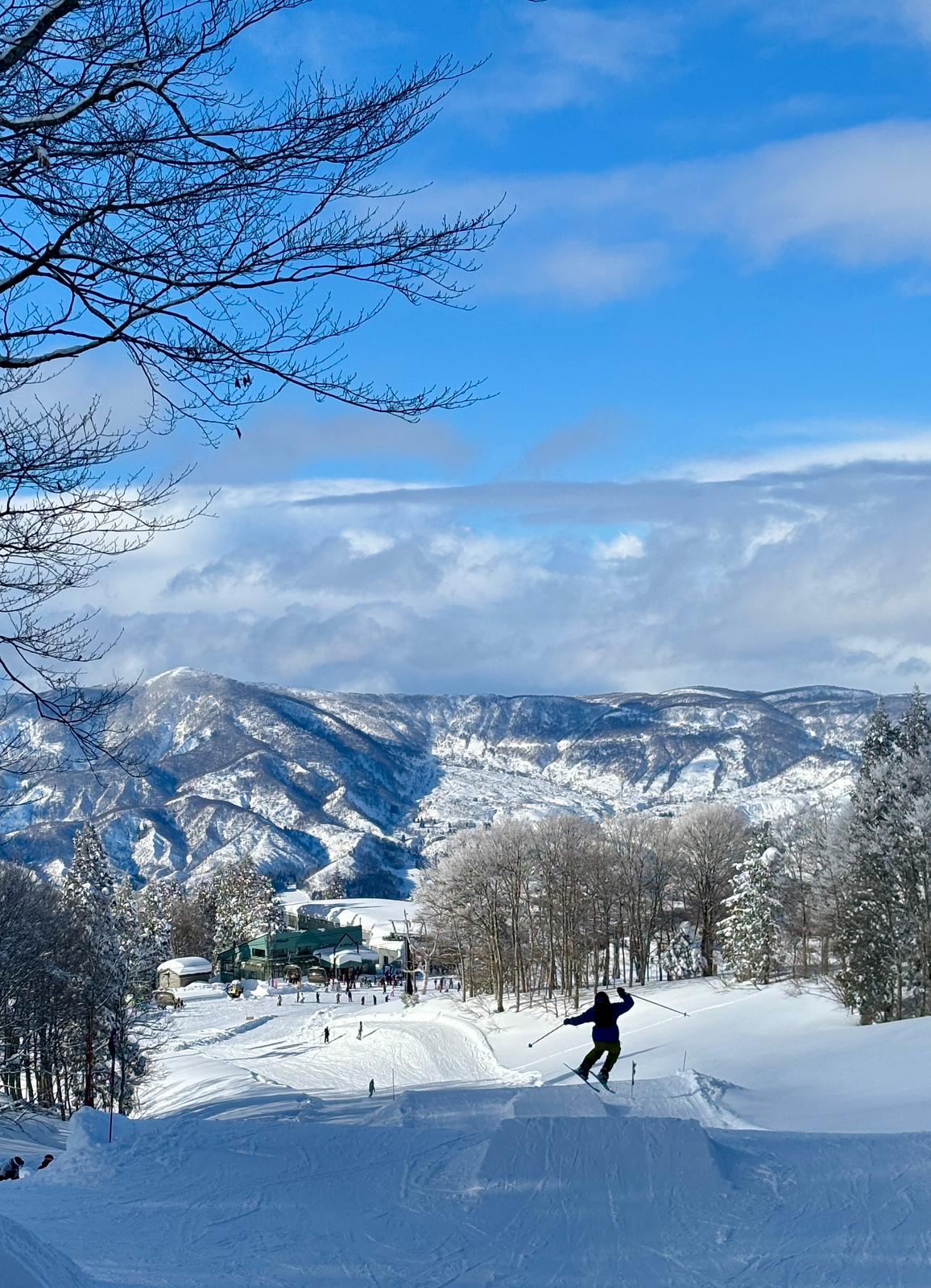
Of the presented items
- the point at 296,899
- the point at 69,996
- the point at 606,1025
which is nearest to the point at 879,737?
the point at 69,996

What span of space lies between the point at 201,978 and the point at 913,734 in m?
79.8

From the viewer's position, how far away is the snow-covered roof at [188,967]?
103 metres

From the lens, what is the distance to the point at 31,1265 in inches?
253

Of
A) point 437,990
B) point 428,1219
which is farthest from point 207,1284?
point 437,990

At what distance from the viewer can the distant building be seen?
99.4m

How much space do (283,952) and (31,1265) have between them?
3862 inches

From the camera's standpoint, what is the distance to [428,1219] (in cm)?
1007

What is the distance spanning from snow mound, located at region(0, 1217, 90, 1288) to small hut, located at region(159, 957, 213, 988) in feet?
331

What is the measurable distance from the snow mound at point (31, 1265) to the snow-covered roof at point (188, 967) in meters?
102

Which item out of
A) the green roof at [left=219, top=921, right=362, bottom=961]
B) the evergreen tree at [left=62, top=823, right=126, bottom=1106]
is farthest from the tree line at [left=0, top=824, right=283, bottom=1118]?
the green roof at [left=219, top=921, right=362, bottom=961]

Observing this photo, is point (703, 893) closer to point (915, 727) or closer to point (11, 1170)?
point (915, 727)

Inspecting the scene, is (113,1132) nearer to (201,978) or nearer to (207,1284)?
(207,1284)

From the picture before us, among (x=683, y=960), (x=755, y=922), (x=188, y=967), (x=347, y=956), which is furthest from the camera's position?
(x=188, y=967)

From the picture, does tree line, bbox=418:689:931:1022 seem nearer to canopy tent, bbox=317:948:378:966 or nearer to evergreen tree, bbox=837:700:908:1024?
evergreen tree, bbox=837:700:908:1024
